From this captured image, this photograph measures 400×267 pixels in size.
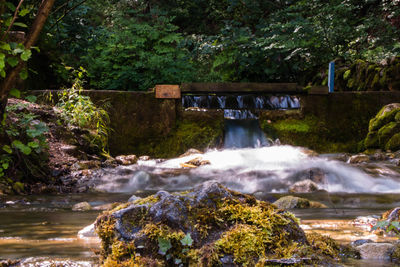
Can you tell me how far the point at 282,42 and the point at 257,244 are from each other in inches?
544

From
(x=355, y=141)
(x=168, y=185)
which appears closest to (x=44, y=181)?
(x=168, y=185)

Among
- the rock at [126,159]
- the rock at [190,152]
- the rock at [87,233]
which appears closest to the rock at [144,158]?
the rock at [126,159]

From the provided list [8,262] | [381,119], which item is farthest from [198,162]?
[8,262]

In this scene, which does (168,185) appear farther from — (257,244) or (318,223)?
(257,244)

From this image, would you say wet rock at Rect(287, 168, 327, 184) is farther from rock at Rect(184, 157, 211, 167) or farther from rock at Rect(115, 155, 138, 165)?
rock at Rect(115, 155, 138, 165)

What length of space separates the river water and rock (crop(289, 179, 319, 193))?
16 cm

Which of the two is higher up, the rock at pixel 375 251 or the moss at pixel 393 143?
the moss at pixel 393 143

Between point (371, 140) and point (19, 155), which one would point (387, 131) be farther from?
point (19, 155)

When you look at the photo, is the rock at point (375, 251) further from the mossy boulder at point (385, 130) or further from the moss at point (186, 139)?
the mossy boulder at point (385, 130)

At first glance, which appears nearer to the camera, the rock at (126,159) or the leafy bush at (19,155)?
the leafy bush at (19,155)

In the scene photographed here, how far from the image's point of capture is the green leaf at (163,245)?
207 cm

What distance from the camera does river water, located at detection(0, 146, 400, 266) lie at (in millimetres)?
2949

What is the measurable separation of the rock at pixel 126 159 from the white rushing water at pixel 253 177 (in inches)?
36.6

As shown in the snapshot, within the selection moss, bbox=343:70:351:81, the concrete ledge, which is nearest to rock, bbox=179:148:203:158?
the concrete ledge
